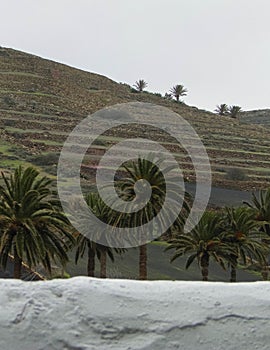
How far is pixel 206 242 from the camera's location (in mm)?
25000

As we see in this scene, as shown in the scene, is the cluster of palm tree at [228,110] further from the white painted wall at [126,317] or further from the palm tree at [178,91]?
the white painted wall at [126,317]

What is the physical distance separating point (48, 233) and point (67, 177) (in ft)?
96.1

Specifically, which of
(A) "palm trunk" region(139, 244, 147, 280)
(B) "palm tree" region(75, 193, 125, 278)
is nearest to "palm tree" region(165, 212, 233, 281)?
(A) "palm trunk" region(139, 244, 147, 280)

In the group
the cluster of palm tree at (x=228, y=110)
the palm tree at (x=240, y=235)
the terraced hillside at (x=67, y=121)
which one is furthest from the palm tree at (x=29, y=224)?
the cluster of palm tree at (x=228, y=110)

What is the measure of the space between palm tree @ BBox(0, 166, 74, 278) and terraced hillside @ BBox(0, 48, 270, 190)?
28354 millimetres

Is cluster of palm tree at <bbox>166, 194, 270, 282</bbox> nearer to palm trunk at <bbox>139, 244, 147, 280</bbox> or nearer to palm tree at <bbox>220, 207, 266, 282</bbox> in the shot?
palm tree at <bbox>220, 207, 266, 282</bbox>

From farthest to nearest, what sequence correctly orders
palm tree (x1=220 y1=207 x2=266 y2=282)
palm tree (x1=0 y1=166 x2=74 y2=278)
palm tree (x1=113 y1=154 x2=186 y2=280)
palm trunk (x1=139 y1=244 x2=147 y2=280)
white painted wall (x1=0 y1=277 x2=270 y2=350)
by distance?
1. palm tree (x1=220 y1=207 x2=266 y2=282)
2. palm tree (x1=113 y1=154 x2=186 y2=280)
3. palm trunk (x1=139 y1=244 x2=147 y2=280)
4. palm tree (x1=0 y1=166 x2=74 y2=278)
5. white painted wall (x1=0 y1=277 x2=270 y2=350)

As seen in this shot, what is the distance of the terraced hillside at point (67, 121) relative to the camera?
55.3 m

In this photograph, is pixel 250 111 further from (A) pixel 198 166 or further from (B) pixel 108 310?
(B) pixel 108 310

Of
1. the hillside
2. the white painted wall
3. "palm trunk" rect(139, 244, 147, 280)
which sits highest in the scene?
the hillside

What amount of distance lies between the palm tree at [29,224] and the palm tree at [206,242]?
7.10 meters

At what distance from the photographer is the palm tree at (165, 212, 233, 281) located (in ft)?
81.7

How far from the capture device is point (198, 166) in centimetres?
5844

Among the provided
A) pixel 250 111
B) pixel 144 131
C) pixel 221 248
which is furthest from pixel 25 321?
pixel 250 111
